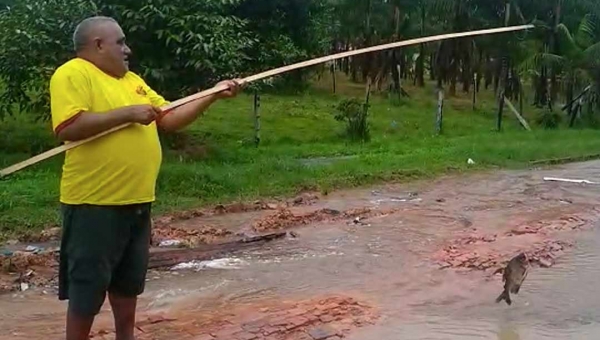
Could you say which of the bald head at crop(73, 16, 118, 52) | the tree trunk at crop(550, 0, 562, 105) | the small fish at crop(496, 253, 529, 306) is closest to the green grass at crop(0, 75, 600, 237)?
→ the tree trunk at crop(550, 0, 562, 105)

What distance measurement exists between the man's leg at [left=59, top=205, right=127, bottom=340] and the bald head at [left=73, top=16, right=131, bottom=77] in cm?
61

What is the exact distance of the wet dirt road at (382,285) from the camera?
5.70 meters

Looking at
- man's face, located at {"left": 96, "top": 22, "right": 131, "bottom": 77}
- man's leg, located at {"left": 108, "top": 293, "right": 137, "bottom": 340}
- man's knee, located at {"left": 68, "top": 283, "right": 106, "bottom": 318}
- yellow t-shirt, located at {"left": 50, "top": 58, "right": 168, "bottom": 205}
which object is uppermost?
man's face, located at {"left": 96, "top": 22, "right": 131, "bottom": 77}

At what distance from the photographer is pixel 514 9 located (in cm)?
2747

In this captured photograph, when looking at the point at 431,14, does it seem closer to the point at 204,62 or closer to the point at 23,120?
the point at 23,120

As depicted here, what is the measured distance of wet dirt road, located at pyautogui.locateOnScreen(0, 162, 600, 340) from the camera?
224 inches

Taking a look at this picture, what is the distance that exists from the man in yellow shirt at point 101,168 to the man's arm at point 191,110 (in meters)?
0.02

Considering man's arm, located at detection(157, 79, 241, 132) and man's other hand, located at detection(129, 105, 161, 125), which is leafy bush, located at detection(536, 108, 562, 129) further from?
man's other hand, located at detection(129, 105, 161, 125)

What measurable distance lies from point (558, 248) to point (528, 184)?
499cm

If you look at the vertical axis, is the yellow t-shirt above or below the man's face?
below

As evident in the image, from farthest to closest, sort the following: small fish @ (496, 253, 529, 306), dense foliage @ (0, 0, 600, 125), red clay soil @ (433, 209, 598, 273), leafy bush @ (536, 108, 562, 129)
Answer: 1. leafy bush @ (536, 108, 562, 129)
2. dense foliage @ (0, 0, 600, 125)
3. red clay soil @ (433, 209, 598, 273)
4. small fish @ (496, 253, 529, 306)

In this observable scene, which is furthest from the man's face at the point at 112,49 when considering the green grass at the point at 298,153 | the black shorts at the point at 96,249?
the green grass at the point at 298,153

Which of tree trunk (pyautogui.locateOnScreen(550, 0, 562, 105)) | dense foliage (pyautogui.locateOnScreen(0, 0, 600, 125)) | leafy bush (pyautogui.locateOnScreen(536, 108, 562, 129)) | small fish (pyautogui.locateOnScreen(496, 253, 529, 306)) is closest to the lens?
small fish (pyautogui.locateOnScreen(496, 253, 529, 306))

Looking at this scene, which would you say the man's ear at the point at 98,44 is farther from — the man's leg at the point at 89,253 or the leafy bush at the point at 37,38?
the leafy bush at the point at 37,38
